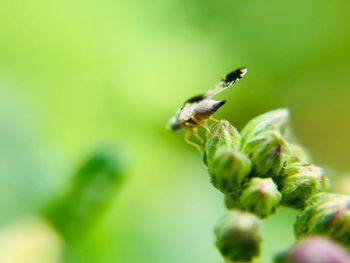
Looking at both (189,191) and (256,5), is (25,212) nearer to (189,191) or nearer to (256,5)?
(189,191)

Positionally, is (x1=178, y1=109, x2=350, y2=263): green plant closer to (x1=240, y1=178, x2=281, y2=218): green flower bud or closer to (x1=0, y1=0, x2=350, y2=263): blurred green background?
(x1=240, y1=178, x2=281, y2=218): green flower bud

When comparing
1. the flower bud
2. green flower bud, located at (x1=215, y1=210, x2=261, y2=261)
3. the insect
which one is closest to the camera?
the flower bud

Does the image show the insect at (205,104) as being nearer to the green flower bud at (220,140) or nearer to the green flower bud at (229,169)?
the green flower bud at (220,140)

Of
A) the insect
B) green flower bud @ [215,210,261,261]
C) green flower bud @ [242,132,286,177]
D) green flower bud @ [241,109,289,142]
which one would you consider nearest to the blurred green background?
the insect

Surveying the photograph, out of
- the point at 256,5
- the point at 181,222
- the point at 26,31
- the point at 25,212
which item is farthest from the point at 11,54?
the point at 256,5

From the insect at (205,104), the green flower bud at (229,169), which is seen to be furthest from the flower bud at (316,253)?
the insect at (205,104)
